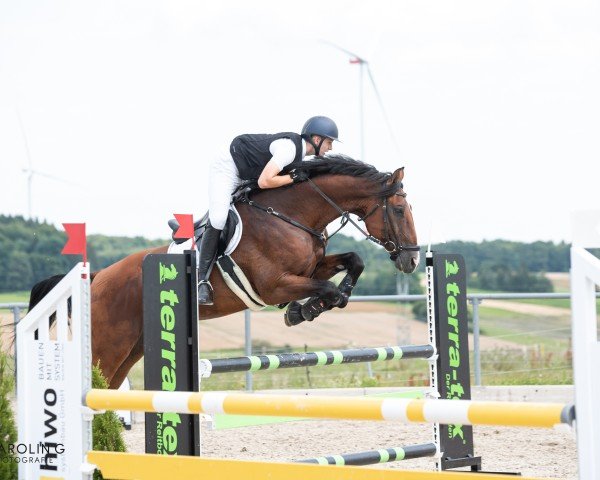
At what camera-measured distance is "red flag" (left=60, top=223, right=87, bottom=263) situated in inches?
138

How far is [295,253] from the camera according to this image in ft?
18.6

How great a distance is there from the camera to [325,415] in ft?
9.70

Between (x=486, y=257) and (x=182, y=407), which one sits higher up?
(x=486, y=257)

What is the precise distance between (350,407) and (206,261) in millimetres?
2779

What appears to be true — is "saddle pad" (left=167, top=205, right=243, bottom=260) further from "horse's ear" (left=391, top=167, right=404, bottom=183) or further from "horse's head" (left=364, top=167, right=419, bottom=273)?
"horse's ear" (left=391, top=167, right=404, bottom=183)

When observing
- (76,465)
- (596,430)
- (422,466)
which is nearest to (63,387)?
(76,465)

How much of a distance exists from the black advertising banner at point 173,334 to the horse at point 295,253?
1.25 meters

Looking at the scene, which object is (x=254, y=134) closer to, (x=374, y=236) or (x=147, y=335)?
(x=374, y=236)

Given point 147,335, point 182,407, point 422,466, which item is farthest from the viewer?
point 422,466

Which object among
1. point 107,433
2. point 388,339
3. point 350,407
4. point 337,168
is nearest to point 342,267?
point 337,168

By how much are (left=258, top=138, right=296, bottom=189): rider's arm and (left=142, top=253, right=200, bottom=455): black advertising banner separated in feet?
4.47

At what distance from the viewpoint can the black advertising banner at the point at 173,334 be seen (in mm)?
4344

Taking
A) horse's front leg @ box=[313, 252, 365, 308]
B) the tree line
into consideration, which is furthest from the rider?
the tree line

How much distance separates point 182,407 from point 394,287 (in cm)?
2159
